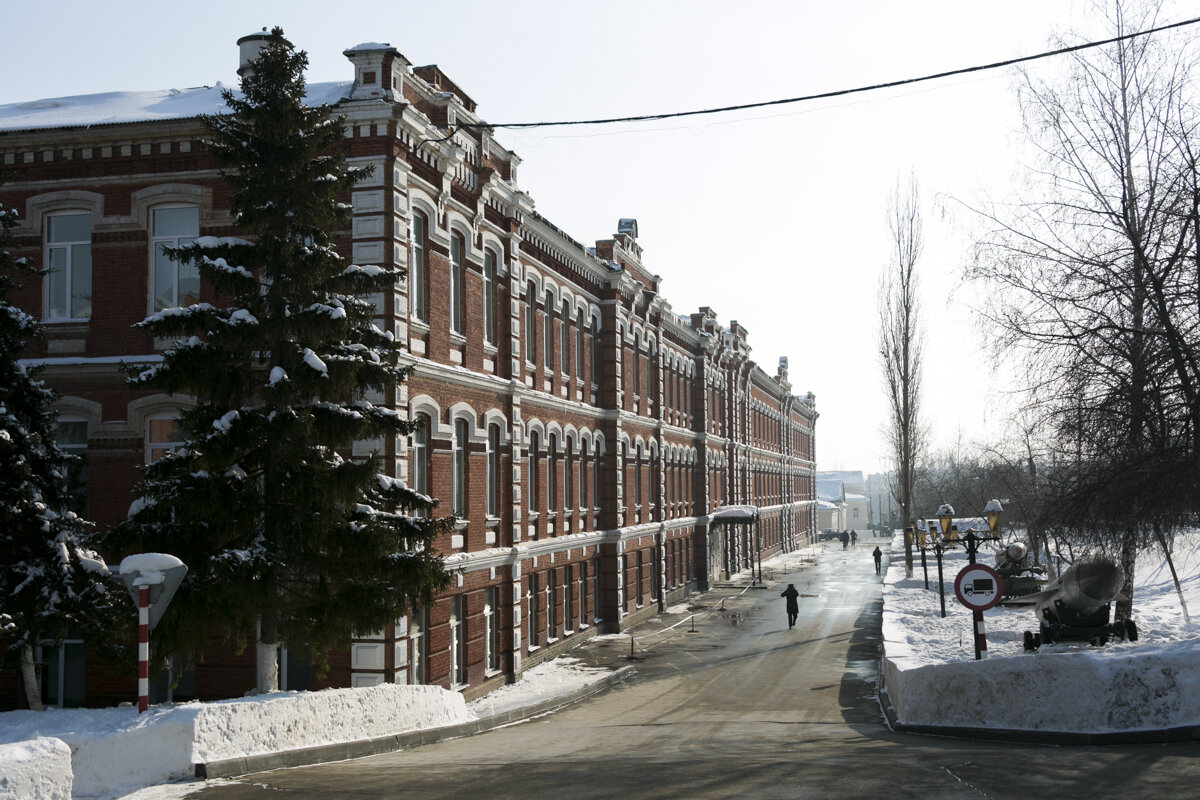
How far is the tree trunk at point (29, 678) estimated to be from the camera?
13.7 metres

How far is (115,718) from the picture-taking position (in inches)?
409

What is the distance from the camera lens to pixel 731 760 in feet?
36.5

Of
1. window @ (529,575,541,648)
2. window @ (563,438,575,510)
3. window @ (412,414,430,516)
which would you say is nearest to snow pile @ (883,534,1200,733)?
window @ (412,414,430,516)

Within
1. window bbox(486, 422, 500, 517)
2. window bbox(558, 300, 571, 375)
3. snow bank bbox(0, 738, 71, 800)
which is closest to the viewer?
snow bank bbox(0, 738, 71, 800)

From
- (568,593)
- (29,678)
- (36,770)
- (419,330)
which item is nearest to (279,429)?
(36,770)

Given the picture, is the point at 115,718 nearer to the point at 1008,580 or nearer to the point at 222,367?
the point at 222,367

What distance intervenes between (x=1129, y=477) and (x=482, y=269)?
12990 mm

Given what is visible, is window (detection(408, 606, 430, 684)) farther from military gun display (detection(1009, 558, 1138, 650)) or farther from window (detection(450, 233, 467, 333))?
military gun display (detection(1009, 558, 1138, 650))

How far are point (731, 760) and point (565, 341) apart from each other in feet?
61.1

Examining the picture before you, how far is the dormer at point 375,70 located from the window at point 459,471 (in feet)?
21.3

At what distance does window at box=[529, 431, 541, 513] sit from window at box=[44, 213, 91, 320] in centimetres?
1086

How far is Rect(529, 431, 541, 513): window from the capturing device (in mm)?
25422

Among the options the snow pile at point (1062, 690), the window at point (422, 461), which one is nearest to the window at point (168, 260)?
the window at point (422, 461)

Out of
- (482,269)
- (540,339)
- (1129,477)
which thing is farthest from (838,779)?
(540,339)
